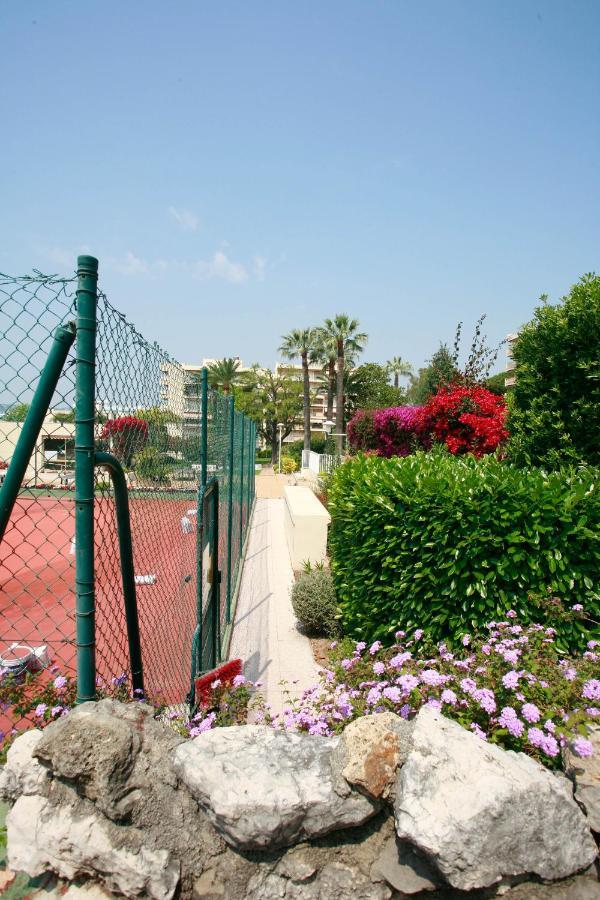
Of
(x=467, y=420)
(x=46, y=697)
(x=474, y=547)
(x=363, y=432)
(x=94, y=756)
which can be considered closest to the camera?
(x=94, y=756)

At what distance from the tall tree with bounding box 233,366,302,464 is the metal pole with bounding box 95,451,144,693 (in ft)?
183

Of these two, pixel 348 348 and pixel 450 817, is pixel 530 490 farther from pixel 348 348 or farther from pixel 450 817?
pixel 348 348

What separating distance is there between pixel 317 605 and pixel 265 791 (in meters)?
5.18

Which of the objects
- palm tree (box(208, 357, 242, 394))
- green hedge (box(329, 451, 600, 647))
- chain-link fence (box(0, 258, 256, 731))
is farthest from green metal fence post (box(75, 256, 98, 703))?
palm tree (box(208, 357, 242, 394))

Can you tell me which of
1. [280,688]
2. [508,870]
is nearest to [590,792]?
[508,870]

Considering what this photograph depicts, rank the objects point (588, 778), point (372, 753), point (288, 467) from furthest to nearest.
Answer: point (288, 467) → point (588, 778) → point (372, 753)

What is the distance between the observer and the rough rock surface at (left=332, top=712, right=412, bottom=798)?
2.08 meters

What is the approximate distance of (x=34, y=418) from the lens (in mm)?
1939

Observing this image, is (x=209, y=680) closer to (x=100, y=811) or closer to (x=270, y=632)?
(x=100, y=811)

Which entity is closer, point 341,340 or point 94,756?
point 94,756

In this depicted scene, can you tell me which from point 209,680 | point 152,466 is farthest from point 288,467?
point 152,466

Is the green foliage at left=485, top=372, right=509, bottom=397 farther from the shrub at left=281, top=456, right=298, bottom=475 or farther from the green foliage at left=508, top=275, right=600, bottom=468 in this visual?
the green foliage at left=508, top=275, right=600, bottom=468

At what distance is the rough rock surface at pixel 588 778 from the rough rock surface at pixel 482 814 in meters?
0.08

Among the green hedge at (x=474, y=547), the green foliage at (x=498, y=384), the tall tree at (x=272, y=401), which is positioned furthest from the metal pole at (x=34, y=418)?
the tall tree at (x=272, y=401)
